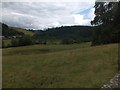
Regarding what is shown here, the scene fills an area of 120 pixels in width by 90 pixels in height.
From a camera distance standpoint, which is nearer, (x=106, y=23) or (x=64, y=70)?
(x=64, y=70)

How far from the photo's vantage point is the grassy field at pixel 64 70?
26.7 m

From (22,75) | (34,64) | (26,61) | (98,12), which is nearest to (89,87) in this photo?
(22,75)

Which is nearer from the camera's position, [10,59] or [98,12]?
[10,59]

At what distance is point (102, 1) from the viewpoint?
2291 inches

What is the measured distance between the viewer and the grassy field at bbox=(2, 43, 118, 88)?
26.7 metres

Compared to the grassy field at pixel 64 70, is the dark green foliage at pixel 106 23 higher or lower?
higher

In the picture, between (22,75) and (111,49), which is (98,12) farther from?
(22,75)

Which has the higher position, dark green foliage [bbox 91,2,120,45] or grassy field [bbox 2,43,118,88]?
dark green foliage [bbox 91,2,120,45]

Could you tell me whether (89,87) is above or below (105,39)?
below

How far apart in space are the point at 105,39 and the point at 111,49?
54.5 feet

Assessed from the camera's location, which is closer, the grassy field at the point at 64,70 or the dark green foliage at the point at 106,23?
the grassy field at the point at 64,70

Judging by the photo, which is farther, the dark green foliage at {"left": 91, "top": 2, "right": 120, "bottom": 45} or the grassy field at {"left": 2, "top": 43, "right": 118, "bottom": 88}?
the dark green foliage at {"left": 91, "top": 2, "right": 120, "bottom": 45}

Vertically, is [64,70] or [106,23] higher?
[106,23]

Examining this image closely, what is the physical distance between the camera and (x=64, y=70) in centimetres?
3034
